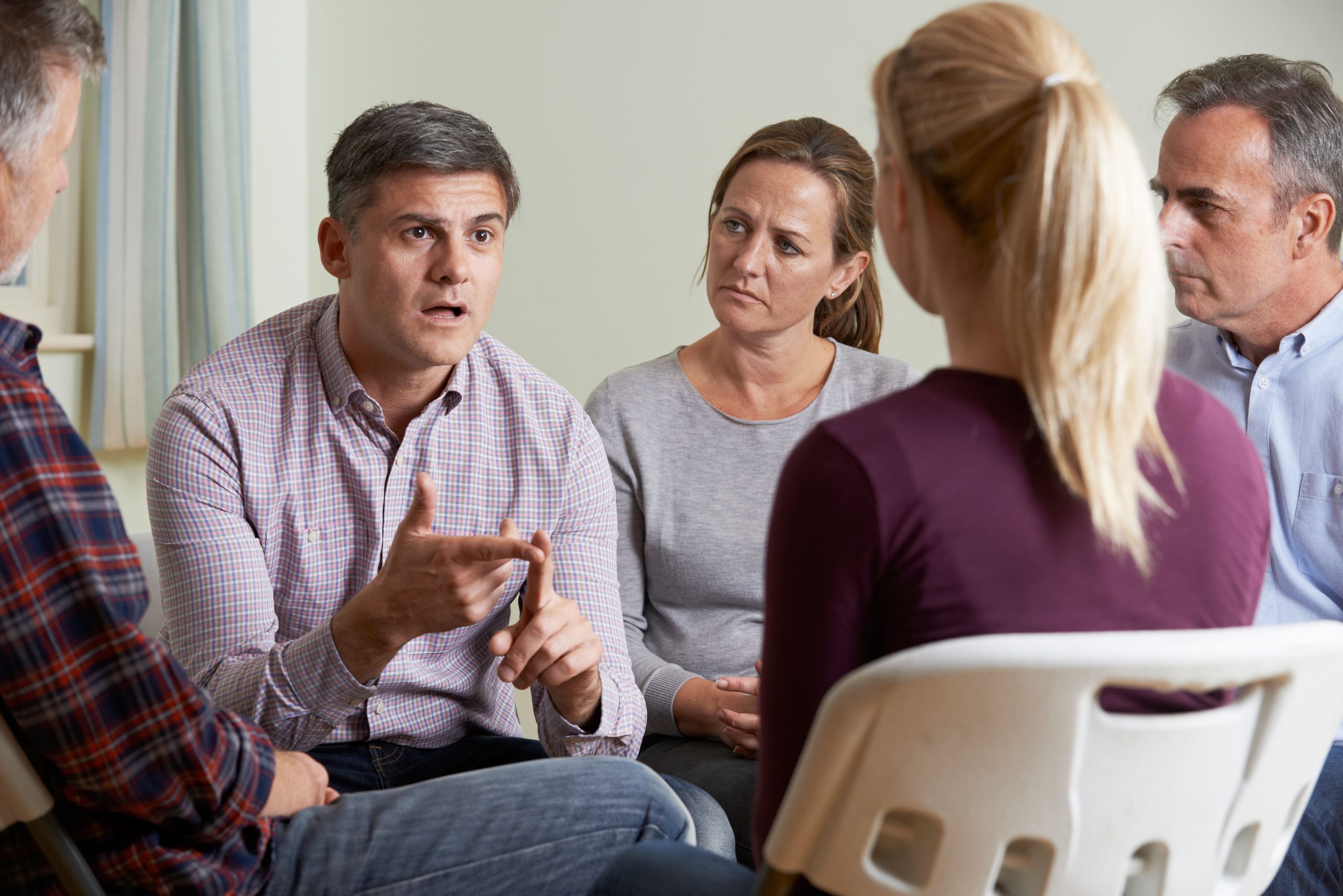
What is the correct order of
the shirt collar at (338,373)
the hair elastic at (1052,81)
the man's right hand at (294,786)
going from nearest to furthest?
the hair elastic at (1052,81) < the man's right hand at (294,786) < the shirt collar at (338,373)

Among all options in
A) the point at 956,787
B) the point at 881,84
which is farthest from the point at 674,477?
the point at 956,787

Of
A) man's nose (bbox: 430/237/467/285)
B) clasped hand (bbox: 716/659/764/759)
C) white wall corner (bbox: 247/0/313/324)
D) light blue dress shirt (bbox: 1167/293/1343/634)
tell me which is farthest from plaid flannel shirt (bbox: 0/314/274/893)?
white wall corner (bbox: 247/0/313/324)

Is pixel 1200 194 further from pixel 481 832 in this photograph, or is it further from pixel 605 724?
pixel 481 832

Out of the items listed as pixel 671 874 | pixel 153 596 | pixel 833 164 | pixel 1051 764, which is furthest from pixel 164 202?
pixel 1051 764

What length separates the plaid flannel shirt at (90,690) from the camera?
83cm

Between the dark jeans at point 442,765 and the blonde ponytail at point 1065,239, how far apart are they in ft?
2.72

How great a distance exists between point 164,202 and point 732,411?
4.66 ft

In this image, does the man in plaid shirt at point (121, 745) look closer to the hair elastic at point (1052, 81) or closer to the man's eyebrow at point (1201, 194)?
the hair elastic at point (1052, 81)

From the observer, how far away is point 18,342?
892 millimetres

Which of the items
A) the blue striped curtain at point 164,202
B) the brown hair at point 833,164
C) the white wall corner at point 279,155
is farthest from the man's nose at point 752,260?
the white wall corner at point 279,155

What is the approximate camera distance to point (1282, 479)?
1.66 metres

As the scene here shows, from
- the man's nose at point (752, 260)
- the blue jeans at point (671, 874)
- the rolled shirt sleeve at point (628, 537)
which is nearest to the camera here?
the blue jeans at point (671, 874)

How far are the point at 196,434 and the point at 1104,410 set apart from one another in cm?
109

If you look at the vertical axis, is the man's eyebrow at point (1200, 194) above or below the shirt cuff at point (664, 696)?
above
